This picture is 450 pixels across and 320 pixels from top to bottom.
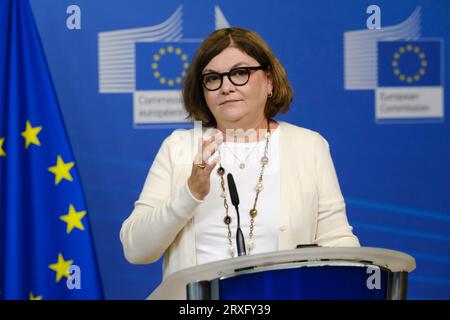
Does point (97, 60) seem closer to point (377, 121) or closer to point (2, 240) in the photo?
point (2, 240)

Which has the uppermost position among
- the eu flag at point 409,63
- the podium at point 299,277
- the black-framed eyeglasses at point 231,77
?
the eu flag at point 409,63

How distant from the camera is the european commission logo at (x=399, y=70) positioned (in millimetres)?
4176

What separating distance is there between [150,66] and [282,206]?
5.47 ft

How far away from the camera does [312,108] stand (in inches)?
164

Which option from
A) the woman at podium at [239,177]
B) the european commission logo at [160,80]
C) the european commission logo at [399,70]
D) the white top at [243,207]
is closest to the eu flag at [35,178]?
the european commission logo at [160,80]

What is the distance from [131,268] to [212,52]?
1.74 metres

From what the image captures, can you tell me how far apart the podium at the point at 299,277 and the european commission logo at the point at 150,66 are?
2391 mm

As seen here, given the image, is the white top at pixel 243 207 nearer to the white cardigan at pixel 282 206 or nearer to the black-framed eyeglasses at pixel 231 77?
the white cardigan at pixel 282 206

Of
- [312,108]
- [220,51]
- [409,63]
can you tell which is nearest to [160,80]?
Answer: [312,108]

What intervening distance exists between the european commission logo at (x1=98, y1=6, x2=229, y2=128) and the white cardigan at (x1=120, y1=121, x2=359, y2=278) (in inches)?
48.3

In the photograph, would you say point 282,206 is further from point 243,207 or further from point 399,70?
point 399,70

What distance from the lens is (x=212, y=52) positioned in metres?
2.73

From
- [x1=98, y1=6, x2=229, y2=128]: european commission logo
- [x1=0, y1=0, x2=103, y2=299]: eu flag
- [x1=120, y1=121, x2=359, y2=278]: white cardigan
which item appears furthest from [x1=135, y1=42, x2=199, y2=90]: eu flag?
[x1=120, y1=121, x2=359, y2=278]: white cardigan

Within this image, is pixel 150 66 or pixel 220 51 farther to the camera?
Answer: pixel 150 66
